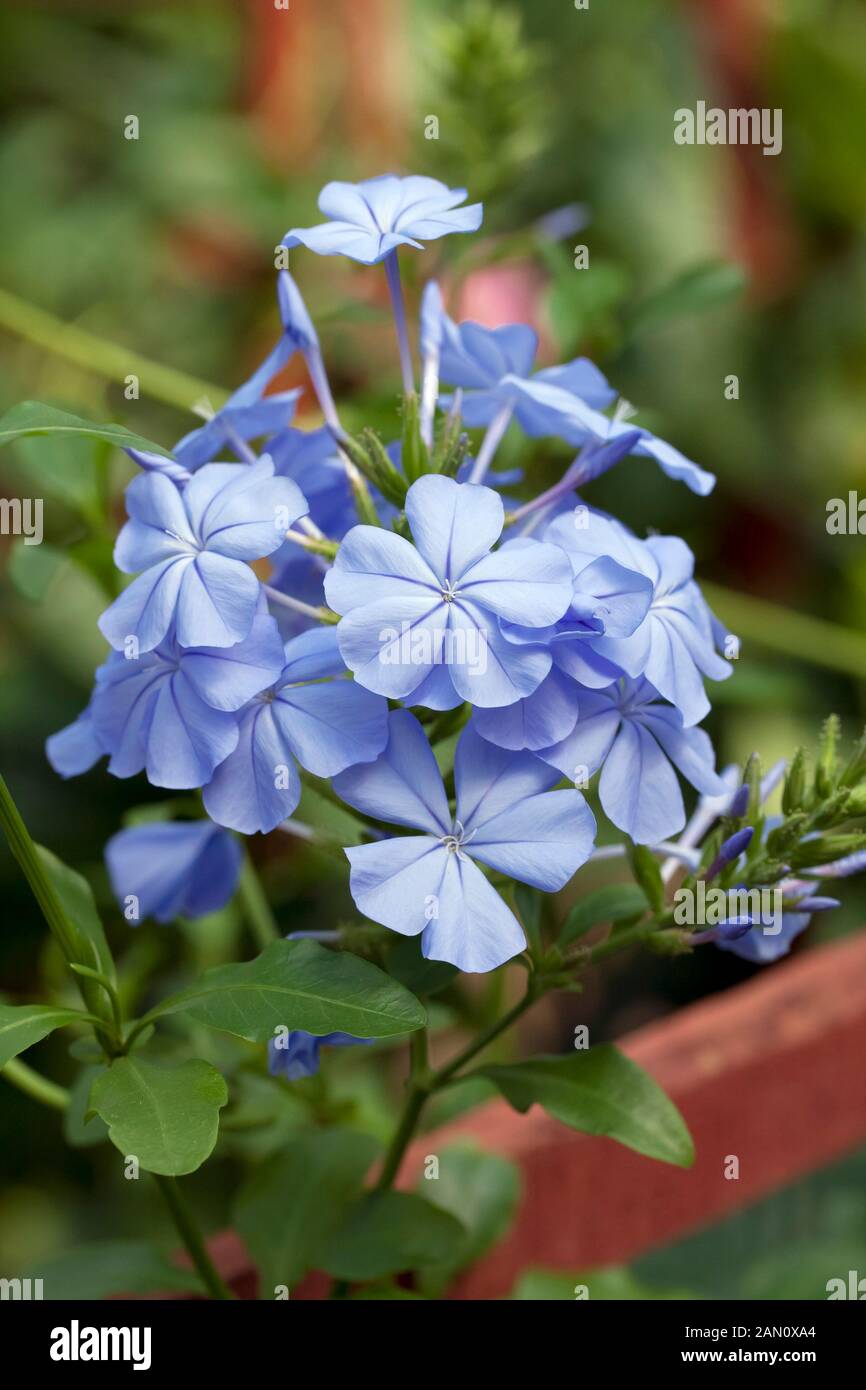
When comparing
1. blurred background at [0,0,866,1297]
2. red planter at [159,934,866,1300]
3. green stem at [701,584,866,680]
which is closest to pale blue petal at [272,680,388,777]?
red planter at [159,934,866,1300]

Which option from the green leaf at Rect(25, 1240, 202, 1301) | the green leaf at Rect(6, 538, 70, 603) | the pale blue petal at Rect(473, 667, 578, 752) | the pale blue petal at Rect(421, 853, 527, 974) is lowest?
the green leaf at Rect(25, 1240, 202, 1301)

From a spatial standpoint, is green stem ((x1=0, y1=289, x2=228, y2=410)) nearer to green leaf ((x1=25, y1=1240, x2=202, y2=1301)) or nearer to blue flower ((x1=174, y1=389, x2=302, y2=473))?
blue flower ((x1=174, y1=389, x2=302, y2=473))

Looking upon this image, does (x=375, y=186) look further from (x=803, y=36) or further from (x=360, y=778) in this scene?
(x=803, y=36)

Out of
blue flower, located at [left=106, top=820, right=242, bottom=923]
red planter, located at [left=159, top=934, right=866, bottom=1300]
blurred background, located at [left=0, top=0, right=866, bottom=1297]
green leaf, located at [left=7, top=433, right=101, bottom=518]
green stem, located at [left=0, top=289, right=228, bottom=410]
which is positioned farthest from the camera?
blurred background, located at [left=0, top=0, right=866, bottom=1297]

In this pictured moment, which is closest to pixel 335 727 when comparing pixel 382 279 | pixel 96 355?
pixel 96 355

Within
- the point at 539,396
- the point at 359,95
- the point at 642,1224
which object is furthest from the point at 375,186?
the point at 359,95

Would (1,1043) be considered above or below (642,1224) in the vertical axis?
above
